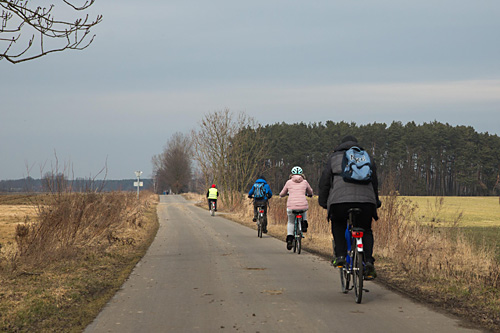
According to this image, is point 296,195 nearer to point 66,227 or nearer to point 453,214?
point 453,214

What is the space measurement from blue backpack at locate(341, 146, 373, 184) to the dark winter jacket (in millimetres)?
107

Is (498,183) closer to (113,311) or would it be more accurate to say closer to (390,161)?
(113,311)

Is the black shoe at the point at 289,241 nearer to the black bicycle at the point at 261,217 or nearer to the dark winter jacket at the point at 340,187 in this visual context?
the black bicycle at the point at 261,217

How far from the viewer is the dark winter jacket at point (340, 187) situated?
25.4 ft

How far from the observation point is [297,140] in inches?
4141

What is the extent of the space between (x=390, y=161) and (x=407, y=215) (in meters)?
87.7

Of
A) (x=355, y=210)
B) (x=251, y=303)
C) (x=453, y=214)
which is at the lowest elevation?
(x=251, y=303)

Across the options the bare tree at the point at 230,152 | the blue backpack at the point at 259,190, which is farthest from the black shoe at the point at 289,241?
the bare tree at the point at 230,152

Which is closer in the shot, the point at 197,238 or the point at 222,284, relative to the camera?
the point at 222,284

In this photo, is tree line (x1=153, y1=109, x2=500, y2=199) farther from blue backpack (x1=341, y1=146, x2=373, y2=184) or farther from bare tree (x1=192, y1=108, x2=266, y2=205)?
blue backpack (x1=341, y1=146, x2=373, y2=184)

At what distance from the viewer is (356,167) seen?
304 inches

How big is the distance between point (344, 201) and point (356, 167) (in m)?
0.46

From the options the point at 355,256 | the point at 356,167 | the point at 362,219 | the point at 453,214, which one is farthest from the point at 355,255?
the point at 453,214

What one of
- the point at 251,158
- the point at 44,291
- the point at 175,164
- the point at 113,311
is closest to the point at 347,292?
the point at 113,311
